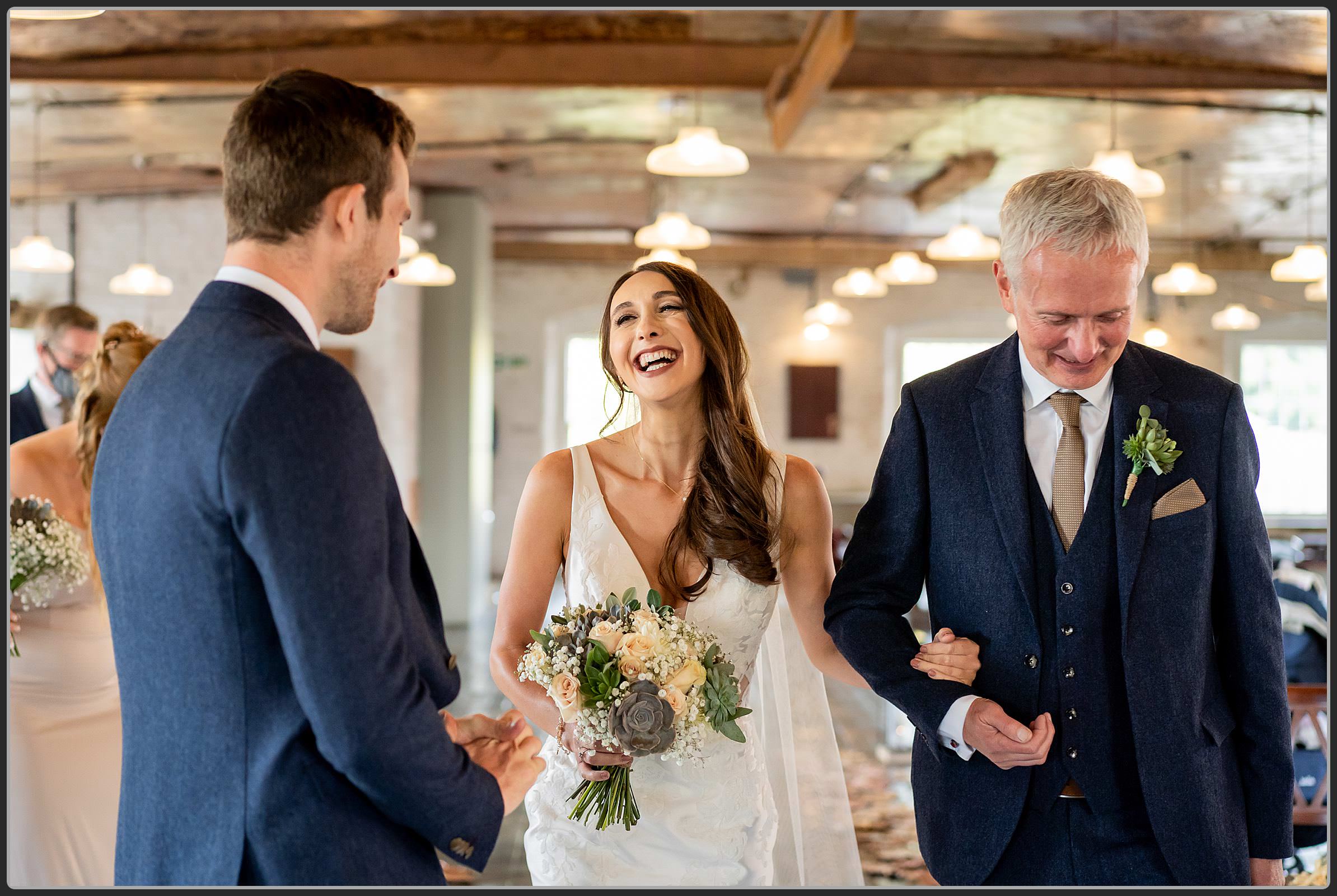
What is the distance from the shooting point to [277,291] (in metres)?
1.59

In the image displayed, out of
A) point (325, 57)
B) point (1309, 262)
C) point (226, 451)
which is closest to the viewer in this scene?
point (226, 451)

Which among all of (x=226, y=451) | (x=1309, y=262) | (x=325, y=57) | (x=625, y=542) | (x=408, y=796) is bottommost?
(x=408, y=796)

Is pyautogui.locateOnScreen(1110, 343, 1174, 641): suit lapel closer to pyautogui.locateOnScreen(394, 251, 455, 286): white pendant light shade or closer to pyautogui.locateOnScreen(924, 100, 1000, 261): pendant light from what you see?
pyautogui.locateOnScreen(924, 100, 1000, 261): pendant light

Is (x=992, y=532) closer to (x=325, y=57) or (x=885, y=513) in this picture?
(x=885, y=513)

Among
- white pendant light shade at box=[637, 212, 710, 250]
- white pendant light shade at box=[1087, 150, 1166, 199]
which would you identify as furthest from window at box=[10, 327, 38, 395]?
white pendant light shade at box=[1087, 150, 1166, 199]

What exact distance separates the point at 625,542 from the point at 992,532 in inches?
36.4

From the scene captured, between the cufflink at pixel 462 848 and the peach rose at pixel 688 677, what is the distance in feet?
1.88

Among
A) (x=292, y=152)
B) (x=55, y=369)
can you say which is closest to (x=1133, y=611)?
(x=292, y=152)

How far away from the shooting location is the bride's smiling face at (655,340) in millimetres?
2686

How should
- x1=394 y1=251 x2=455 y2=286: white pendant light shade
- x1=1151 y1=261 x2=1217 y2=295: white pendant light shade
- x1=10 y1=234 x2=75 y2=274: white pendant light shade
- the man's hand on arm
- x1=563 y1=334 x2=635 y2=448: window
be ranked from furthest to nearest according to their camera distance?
x1=563 y1=334 x2=635 y2=448: window
x1=1151 y1=261 x2=1217 y2=295: white pendant light shade
x1=394 y1=251 x2=455 y2=286: white pendant light shade
x1=10 y1=234 x2=75 y2=274: white pendant light shade
the man's hand on arm

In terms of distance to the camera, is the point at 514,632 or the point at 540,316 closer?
the point at 514,632

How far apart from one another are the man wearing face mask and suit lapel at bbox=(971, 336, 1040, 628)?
4.25m

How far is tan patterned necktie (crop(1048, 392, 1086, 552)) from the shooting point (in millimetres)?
2096

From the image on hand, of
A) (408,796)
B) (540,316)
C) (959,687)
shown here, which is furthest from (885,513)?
(540,316)
